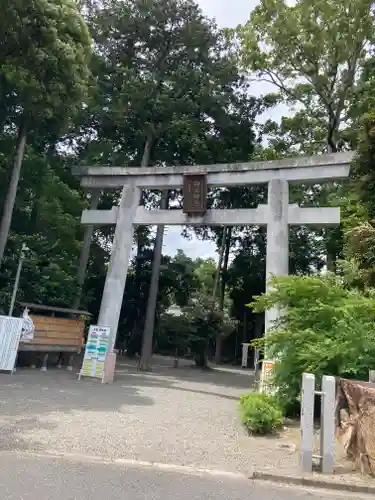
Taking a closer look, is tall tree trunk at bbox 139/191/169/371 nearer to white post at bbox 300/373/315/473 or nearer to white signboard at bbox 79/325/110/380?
white signboard at bbox 79/325/110/380

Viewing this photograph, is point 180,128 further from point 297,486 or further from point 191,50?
point 297,486

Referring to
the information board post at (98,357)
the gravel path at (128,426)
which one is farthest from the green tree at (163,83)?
the gravel path at (128,426)


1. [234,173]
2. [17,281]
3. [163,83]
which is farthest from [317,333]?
[163,83]

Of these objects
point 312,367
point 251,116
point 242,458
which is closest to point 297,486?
point 242,458

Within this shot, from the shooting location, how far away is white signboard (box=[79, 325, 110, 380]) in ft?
37.5

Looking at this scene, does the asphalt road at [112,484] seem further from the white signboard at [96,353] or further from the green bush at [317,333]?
the white signboard at [96,353]

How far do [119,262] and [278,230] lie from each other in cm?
521

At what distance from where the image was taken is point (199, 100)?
63.3 ft

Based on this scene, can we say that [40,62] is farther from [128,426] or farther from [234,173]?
[128,426]

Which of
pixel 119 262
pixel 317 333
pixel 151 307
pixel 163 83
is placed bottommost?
pixel 317 333

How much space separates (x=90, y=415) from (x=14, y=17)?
10705 millimetres

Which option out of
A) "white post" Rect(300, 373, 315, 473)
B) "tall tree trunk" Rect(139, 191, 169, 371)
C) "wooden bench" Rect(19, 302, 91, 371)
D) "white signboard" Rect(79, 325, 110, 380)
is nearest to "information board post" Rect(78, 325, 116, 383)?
"white signboard" Rect(79, 325, 110, 380)

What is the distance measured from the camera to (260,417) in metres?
6.76

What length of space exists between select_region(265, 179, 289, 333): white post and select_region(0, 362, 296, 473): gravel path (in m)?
3.98
